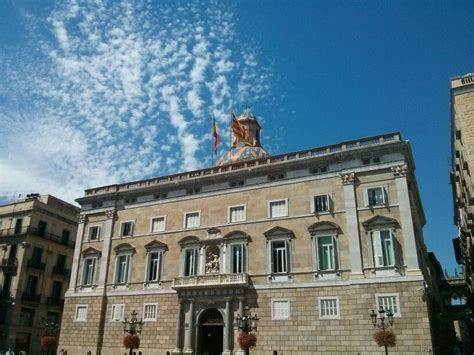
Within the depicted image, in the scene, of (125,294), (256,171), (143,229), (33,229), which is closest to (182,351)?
(125,294)

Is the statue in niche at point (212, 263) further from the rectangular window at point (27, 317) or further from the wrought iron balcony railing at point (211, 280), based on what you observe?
the rectangular window at point (27, 317)

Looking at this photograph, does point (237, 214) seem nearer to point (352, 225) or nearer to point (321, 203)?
point (321, 203)

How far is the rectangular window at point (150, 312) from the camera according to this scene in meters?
34.0

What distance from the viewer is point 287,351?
28.7m

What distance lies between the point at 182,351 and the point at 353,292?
527 inches

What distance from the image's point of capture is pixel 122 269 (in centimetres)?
3722

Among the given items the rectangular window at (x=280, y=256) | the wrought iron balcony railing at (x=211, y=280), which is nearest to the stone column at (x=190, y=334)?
the wrought iron balcony railing at (x=211, y=280)

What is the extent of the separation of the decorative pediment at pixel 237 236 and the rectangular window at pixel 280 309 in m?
5.36

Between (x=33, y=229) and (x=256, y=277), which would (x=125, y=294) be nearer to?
(x=256, y=277)

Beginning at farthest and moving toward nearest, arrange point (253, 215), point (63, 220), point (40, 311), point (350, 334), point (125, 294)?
point (63, 220), point (40, 311), point (125, 294), point (253, 215), point (350, 334)

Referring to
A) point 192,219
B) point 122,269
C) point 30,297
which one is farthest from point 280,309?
point 30,297

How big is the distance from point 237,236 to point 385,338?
43.0 ft

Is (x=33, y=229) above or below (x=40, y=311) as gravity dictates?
above

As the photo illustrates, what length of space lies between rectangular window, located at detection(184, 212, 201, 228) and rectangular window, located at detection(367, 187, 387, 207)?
13950mm
